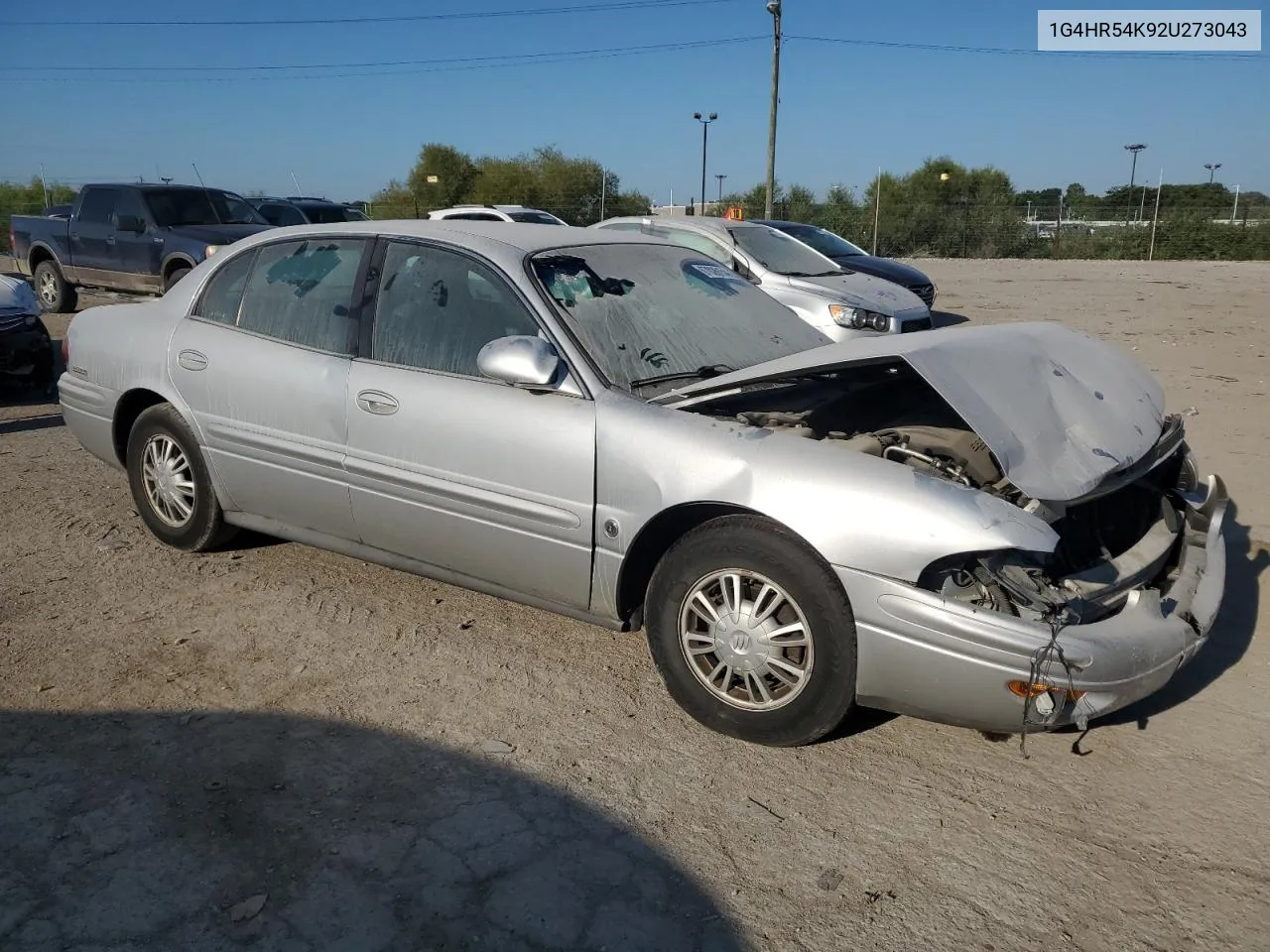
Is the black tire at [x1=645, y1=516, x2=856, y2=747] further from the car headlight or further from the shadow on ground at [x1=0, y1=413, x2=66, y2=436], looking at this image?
the car headlight

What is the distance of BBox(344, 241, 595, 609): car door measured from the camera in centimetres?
366

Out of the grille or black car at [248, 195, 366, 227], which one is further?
black car at [248, 195, 366, 227]

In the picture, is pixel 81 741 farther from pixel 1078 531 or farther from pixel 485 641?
pixel 1078 531

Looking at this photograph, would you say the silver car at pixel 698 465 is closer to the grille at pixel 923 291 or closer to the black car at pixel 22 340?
the black car at pixel 22 340

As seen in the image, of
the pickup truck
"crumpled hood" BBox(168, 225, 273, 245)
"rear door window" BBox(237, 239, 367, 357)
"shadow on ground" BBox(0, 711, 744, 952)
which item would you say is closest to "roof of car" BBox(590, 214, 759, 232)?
"crumpled hood" BBox(168, 225, 273, 245)

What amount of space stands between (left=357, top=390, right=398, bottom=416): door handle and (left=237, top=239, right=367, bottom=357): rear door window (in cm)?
25

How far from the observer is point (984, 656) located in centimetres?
293

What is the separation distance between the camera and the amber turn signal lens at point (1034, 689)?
2918 mm

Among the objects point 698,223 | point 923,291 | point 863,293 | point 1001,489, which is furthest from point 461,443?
point 923,291

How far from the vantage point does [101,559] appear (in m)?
5.05

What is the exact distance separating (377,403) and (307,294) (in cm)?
77

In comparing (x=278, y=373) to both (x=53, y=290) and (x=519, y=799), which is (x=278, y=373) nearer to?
(x=519, y=799)

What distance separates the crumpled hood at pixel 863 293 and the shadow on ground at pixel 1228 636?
5578 mm

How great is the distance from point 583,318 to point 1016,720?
205 cm
